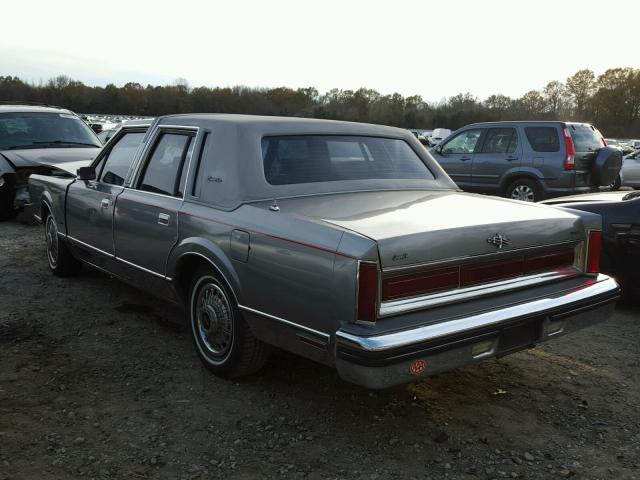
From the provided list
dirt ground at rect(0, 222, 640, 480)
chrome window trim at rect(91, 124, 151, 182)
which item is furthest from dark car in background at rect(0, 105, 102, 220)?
dirt ground at rect(0, 222, 640, 480)

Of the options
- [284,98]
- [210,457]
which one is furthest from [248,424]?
[284,98]

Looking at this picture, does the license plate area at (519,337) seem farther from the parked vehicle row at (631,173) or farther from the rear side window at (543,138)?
the parked vehicle row at (631,173)

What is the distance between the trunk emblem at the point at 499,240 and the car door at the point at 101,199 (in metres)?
2.87

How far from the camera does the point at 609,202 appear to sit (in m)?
5.43

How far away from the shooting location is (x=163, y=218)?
404cm

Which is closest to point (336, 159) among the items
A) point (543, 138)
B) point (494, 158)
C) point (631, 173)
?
point (543, 138)

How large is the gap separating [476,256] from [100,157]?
355 cm

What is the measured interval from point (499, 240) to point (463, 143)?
916cm

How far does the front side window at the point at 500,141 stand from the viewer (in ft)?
36.0

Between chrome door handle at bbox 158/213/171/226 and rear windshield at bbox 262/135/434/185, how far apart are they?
79cm

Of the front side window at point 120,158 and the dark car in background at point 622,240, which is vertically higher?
the front side window at point 120,158

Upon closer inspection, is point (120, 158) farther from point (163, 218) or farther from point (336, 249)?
point (336, 249)

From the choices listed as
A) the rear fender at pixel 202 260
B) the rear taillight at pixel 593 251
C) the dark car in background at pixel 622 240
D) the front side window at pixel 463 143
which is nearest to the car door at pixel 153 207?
the rear fender at pixel 202 260

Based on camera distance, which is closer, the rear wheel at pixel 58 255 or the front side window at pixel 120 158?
the front side window at pixel 120 158
